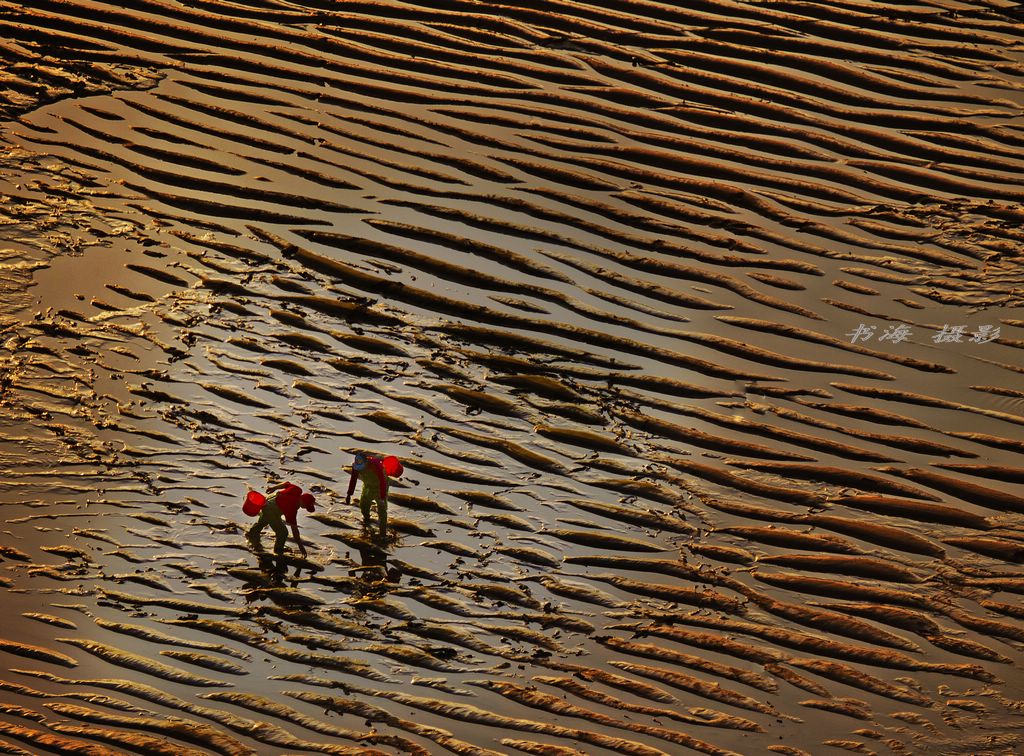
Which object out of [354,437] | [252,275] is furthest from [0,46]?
[354,437]

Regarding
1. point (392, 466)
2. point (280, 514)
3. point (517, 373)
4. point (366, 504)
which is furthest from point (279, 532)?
point (517, 373)

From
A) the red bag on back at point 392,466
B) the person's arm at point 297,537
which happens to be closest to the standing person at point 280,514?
the person's arm at point 297,537

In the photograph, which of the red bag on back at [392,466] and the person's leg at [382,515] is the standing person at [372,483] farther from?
the red bag on back at [392,466]

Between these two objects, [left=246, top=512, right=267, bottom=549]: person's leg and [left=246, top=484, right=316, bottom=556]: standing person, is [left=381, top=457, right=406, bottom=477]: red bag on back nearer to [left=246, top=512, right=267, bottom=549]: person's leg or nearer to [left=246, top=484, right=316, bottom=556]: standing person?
[left=246, top=484, right=316, bottom=556]: standing person

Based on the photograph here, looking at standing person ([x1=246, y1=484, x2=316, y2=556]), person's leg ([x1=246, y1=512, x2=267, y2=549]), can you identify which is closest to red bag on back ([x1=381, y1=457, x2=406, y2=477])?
standing person ([x1=246, y1=484, x2=316, y2=556])

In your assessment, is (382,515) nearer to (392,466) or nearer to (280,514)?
(392,466)

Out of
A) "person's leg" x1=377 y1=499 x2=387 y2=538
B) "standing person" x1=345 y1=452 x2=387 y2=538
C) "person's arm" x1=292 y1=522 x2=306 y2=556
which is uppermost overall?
"standing person" x1=345 y1=452 x2=387 y2=538

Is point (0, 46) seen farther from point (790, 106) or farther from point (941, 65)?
point (941, 65)
